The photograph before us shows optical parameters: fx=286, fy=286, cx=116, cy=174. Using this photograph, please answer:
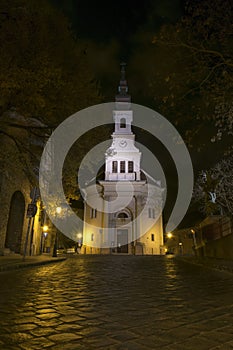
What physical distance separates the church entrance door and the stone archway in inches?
874

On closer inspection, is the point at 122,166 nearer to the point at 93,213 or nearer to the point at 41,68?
the point at 93,213

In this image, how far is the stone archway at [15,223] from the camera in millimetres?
20328

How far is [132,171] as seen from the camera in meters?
44.2

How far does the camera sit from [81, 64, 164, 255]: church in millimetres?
40781

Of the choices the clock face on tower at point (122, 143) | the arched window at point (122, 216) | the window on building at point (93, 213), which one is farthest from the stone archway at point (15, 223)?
the clock face on tower at point (122, 143)

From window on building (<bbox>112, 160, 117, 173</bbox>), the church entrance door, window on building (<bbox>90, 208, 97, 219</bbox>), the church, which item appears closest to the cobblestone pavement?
the church

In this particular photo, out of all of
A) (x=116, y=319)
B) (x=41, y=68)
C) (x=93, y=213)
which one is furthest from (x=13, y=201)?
(x=93, y=213)

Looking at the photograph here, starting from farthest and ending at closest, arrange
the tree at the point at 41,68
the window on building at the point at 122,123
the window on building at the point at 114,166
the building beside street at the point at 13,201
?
the window on building at the point at 122,123 < the window on building at the point at 114,166 < the building beside street at the point at 13,201 < the tree at the point at 41,68

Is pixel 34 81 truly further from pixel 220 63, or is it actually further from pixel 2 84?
pixel 220 63

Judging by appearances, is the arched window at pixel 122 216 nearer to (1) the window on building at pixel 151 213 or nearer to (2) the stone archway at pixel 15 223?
(1) the window on building at pixel 151 213

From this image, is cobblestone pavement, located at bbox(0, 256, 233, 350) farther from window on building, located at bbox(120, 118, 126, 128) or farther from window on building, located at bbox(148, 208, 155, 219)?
window on building, located at bbox(120, 118, 126, 128)

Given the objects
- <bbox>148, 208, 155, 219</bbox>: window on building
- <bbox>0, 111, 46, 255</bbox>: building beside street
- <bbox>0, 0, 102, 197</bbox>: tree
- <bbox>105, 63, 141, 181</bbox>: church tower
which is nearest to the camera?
<bbox>0, 0, 102, 197</bbox>: tree

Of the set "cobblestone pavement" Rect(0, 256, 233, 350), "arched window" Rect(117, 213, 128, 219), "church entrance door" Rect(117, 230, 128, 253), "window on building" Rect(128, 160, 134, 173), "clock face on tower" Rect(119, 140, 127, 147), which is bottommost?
"cobblestone pavement" Rect(0, 256, 233, 350)

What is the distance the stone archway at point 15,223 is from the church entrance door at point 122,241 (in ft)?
72.8
